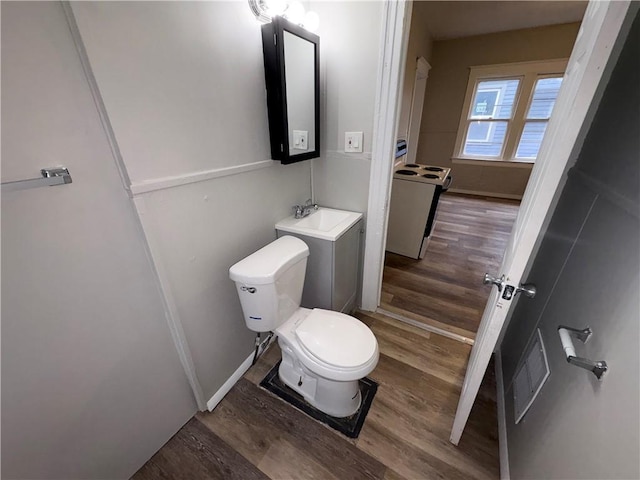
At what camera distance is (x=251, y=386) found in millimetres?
1450

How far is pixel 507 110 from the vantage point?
14.2 feet

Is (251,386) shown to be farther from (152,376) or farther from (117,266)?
(117,266)

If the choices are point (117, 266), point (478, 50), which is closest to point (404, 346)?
point (117, 266)

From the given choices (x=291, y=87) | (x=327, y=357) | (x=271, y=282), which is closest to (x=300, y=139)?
(x=291, y=87)

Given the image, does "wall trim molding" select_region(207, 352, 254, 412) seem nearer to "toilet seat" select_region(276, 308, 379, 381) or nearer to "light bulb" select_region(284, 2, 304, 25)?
"toilet seat" select_region(276, 308, 379, 381)

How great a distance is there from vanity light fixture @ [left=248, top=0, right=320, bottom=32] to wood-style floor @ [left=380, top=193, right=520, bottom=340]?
185 centimetres

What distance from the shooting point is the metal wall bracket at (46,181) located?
23.9 inches

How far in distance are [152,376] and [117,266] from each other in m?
0.51

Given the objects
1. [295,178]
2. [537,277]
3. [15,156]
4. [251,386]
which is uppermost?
[15,156]

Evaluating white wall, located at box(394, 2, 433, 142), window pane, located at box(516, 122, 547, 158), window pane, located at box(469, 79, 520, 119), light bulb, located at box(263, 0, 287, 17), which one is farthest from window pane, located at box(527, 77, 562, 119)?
light bulb, located at box(263, 0, 287, 17)

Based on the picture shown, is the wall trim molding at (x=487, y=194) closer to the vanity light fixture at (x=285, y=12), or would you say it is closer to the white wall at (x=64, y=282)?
the vanity light fixture at (x=285, y=12)

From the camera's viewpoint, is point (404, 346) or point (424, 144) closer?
point (404, 346)

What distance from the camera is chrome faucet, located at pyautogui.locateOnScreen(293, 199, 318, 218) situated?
5.30 feet

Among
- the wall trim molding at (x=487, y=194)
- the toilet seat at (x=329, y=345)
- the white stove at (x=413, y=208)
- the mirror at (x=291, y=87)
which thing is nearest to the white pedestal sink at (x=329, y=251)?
the toilet seat at (x=329, y=345)
